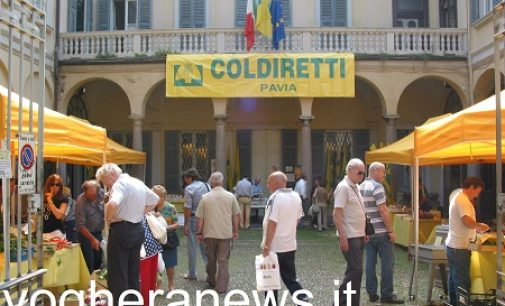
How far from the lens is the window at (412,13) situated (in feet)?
64.6

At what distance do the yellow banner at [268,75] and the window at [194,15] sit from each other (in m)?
2.33

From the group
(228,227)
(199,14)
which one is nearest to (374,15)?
(199,14)

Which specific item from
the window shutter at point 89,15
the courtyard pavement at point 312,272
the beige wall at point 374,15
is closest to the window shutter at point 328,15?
the beige wall at point 374,15

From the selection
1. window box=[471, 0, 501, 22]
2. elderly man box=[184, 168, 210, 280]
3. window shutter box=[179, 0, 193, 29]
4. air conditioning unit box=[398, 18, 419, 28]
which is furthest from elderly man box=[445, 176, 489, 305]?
window shutter box=[179, 0, 193, 29]

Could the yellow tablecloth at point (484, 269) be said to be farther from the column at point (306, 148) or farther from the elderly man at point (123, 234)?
the column at point (306, 148)

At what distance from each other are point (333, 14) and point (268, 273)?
1430 centimetres

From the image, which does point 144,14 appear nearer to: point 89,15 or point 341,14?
point 89,15

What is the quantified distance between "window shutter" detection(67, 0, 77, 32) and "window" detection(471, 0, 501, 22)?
11558mm

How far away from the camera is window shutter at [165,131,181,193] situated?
2086cm

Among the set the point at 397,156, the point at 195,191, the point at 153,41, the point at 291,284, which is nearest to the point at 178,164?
the point at 153,41

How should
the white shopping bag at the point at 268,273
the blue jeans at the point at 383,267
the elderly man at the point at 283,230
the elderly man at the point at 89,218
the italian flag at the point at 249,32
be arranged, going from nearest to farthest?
the white shopping bag at the point at 268,273 → the elderly man at the point at 283,230 → the blue jeans at the point at 383,267 → the elderly man at the point at 89,218 → the italian flag at the point at 249,32

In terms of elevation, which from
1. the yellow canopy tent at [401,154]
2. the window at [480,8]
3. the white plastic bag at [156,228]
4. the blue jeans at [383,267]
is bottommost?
the blue jeans at [383,267]

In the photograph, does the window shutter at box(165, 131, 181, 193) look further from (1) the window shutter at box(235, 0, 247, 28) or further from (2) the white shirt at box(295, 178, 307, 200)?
(2) the white shirt at box(295, 178, 307, 200)

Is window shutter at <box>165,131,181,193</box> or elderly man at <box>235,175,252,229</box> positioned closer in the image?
elderly man at <box>235,175,252,229</box>
